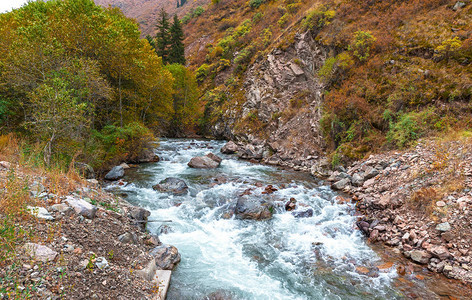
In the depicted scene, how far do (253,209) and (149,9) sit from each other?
115811mm

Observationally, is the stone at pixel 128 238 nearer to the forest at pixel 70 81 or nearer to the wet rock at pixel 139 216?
the wet rock at pixel 139 216

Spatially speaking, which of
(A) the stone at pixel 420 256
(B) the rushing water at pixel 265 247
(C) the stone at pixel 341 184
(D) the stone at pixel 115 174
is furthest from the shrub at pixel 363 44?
(D) the stone at pixel 115 174

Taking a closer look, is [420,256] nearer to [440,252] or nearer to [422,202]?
[440,252]

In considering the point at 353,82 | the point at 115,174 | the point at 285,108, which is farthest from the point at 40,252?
the point at 285,108

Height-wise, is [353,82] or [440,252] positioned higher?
[353,82]

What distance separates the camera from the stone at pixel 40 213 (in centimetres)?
446

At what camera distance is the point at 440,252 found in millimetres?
6066

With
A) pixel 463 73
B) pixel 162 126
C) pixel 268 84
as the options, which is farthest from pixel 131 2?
pixel 463 73

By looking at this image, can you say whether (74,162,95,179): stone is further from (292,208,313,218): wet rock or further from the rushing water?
(292,208,313,218): wet rock

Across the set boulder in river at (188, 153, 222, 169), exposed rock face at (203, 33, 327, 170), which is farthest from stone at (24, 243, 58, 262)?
exposed rock face at (203, 33, 327, 170)

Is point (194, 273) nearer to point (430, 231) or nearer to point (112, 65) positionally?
point (430, 231)

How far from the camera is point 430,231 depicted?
22.0 feet

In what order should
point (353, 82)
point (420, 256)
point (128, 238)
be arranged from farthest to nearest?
point (353, 82) < point (420, 256) < point (128, 238)

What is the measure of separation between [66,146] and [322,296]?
37.0 feet
